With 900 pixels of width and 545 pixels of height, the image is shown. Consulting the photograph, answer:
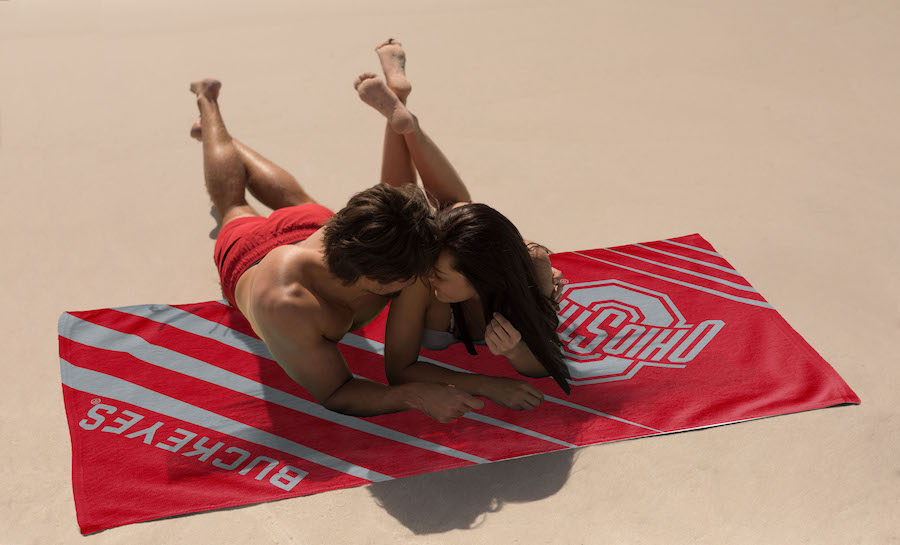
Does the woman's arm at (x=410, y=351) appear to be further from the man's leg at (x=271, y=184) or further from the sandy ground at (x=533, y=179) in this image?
the man's leg at (x=271, y=184)

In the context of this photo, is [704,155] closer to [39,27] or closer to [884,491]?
[884,491]

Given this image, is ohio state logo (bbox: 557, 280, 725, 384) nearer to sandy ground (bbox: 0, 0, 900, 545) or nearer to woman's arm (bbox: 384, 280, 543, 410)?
woman's arm (bbox: 384, 280, 543, 410)

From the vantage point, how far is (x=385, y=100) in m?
3.50

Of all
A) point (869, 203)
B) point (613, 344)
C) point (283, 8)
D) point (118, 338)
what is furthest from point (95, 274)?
point (869, 203)

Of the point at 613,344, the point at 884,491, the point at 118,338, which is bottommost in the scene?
the point at 884,491

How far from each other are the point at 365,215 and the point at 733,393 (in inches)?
58.7

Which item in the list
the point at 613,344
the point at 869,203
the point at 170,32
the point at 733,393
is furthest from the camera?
the point at 170,32

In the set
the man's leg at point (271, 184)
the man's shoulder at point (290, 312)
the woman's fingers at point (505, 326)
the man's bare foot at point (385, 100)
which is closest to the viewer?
the man's shoulder at point (290, 312)

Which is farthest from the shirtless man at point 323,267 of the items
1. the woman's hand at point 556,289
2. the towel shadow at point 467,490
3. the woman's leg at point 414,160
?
the woman's hand at point 556,289

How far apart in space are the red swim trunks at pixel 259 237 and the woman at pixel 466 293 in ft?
1.48

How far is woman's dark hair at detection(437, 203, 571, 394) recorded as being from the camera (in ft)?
9.00

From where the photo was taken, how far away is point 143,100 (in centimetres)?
525

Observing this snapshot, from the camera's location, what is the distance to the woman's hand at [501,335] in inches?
116

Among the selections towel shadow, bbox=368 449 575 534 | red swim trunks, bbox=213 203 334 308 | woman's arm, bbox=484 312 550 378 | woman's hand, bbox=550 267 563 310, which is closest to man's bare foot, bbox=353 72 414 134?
red swim trunks, bbox=213 203 334 308
